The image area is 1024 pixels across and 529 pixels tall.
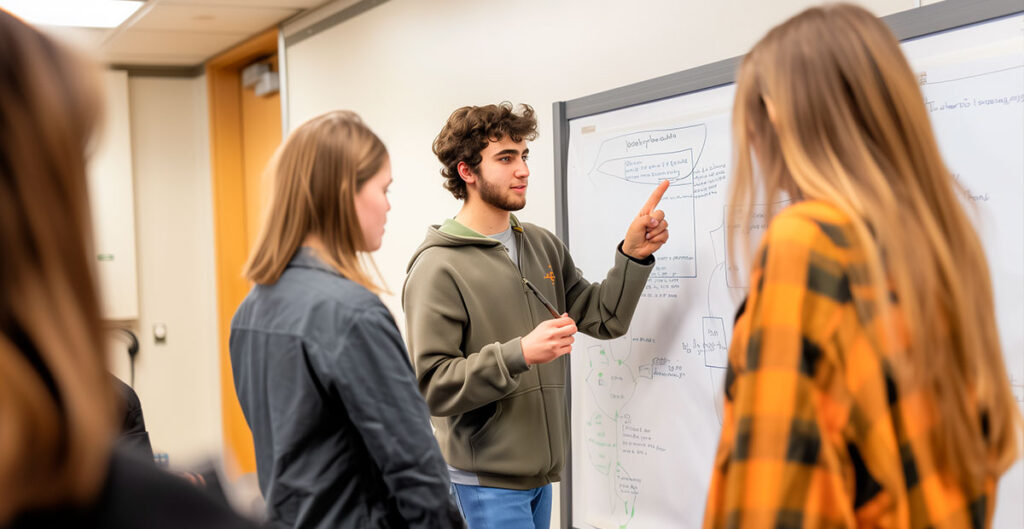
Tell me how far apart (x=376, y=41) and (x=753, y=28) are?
2069 mm

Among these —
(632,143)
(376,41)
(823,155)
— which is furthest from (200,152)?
(823,155)

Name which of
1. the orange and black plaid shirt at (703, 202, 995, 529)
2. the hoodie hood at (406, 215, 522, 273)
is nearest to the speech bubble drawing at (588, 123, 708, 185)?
the hoodie hood at (406, 215, 522, 273)

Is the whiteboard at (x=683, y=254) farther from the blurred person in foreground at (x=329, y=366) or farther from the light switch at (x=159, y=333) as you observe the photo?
the light switch at (x=159, y=333)

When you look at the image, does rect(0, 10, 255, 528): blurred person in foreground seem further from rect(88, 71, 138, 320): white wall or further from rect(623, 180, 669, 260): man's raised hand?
rect(88, 71, 138, 320): white wall

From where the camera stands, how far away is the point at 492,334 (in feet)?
6.70

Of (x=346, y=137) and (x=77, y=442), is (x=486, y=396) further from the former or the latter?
(x=77, y=442)

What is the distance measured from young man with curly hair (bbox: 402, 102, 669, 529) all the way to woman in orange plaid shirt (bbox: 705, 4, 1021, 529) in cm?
99

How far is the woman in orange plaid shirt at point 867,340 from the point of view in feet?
2.82

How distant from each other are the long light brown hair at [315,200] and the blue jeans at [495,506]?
0.79m

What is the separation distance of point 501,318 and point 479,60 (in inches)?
51.6

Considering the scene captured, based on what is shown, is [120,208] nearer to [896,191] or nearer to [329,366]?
[329,366]

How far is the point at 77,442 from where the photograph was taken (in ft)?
1.61

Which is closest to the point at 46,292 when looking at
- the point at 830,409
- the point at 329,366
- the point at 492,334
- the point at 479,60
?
the point at 830,409

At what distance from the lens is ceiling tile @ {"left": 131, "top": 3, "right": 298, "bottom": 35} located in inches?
157
